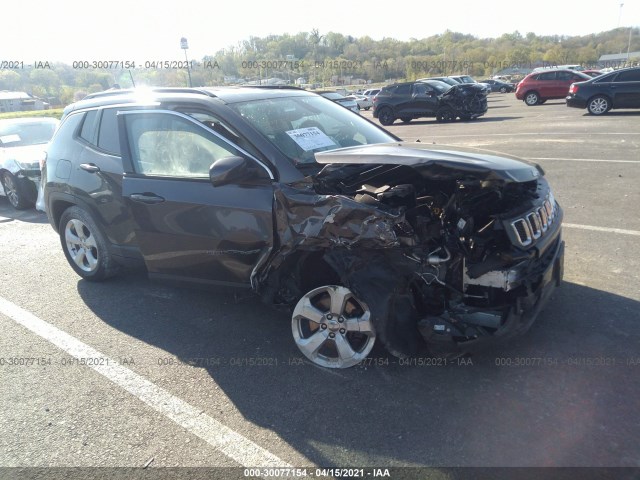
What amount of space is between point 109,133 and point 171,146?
0.93 meters

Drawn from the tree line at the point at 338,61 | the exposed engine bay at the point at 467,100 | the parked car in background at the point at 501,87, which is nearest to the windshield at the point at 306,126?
the tree line at the point at 338,61

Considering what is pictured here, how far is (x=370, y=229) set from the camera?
9.79 ft

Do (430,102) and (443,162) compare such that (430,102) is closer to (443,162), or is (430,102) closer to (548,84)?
(548,84)

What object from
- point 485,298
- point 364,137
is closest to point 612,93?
point 364,137

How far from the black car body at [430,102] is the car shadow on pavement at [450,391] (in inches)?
667

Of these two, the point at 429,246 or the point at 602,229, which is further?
the point at 602,229

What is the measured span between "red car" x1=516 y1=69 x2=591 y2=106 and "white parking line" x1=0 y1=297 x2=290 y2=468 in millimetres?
25108

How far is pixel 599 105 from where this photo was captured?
16828 millimetres

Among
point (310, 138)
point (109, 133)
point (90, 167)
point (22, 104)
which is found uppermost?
point (22, 104)

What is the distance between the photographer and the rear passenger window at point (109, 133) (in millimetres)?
4430

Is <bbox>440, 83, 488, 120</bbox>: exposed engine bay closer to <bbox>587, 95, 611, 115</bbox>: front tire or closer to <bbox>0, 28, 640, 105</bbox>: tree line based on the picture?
<bbox>587, 95, 611, 115</bbox>: front tire

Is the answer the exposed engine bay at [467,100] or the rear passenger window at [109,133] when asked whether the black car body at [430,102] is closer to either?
the exposed engine bay at [467,100]

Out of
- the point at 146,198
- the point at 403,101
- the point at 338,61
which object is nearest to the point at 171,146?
the point at 146,198

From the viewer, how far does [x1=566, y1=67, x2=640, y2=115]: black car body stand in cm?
1623
